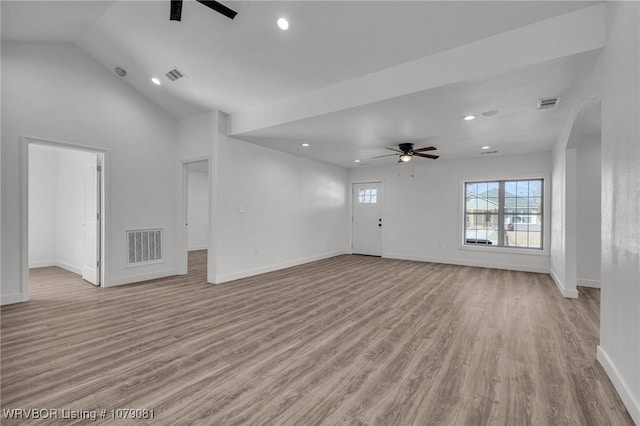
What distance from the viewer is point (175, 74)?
4332mm

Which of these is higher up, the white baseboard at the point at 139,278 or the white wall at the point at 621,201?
the white wall at the point at 621,201

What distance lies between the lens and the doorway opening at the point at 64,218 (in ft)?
15.9

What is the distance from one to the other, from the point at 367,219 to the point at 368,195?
710mm

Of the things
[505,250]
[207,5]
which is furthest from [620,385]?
[505,250]

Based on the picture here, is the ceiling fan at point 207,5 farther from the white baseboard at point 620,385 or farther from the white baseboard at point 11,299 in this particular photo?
the white baseboard at point 620,385

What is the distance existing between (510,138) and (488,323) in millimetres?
3444

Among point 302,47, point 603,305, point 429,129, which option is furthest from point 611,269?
point 302,47

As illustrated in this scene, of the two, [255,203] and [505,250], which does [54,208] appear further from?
[505,250]

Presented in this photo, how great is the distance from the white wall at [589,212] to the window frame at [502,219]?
3.01ft

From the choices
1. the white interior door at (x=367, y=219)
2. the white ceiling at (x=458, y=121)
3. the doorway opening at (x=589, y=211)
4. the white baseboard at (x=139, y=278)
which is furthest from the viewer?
the white interior door at (x=367, y=219)

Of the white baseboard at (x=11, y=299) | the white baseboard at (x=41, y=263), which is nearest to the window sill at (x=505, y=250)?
the white baseboard at (x=11, y=299)

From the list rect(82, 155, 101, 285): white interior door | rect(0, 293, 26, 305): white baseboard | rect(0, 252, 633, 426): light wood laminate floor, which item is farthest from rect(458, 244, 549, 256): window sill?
rect(0, 293, 26, 305): white baseboard

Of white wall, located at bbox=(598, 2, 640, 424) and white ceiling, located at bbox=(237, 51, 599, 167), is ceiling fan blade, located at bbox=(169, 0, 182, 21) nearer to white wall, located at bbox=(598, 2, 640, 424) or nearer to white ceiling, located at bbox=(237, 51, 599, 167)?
white ceiling, located at bbox=(237, 51, 599, 167)

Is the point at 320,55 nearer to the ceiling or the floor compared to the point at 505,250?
nearer to the ceiling
